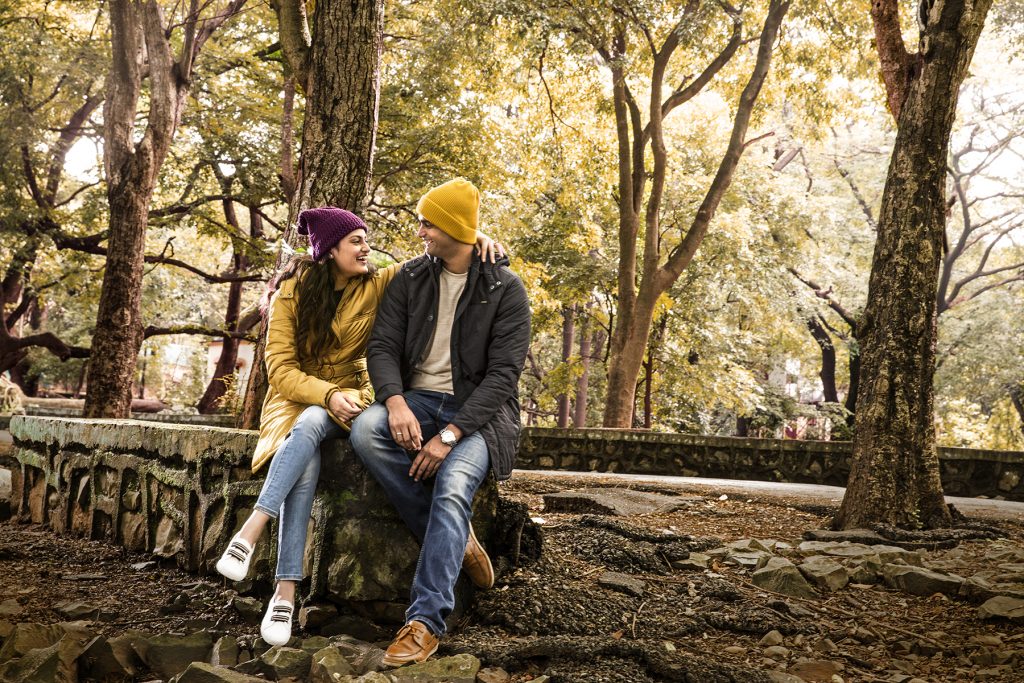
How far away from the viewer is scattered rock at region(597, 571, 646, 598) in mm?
4488

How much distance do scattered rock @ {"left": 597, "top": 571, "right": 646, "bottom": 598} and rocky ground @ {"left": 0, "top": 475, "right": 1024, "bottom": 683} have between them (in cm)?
1

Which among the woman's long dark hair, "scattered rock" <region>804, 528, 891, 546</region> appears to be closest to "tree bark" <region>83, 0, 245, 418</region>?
the woman's long dark hair

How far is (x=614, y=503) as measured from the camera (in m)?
7.00

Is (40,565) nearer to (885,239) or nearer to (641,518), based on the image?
(641,518)

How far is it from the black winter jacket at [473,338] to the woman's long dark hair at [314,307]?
0.93 feet

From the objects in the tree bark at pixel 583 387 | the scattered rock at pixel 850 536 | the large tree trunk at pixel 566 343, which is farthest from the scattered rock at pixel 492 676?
the tree bark at pixel 583 387

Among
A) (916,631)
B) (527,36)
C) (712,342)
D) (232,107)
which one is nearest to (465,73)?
(527,36)

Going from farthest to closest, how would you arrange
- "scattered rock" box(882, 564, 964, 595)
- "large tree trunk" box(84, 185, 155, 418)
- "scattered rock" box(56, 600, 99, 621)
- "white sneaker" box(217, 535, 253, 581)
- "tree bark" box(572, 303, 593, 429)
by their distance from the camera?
"tree bark" box(572, 303, 593, 429)
"large tree trunk" box(84, 185, 155, 418)
"scattered rock" box(882, 564, 964, 595)
"scattered rock" box(56, 600, 99, 621)
"white sneaker" box(217, 535, 253, 581)

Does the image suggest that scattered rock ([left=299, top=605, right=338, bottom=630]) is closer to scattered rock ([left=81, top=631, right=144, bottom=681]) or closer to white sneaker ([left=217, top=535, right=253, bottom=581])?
white sneaker ([left=217, top=535, right=253, bottom=581])

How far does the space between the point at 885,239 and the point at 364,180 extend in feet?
12.9

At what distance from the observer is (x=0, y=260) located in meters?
Answer: 17.1

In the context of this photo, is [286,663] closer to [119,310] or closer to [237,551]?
[237,551]

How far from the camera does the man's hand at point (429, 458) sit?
3639 millimetres

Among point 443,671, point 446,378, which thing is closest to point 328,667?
point 443,671
